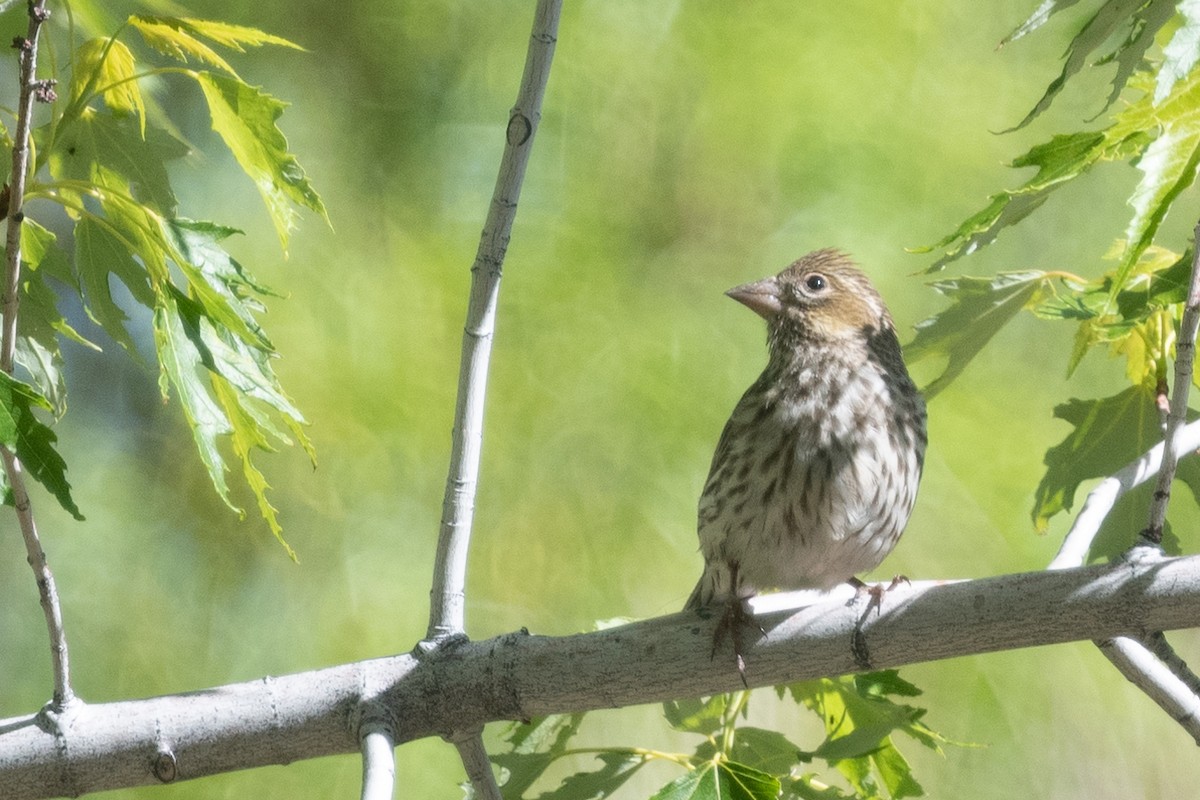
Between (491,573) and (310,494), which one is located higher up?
(310,494)

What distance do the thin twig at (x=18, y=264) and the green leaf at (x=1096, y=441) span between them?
7.10 feet

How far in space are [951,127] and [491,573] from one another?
105 inches

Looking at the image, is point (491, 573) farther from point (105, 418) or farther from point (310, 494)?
point (105, 418)

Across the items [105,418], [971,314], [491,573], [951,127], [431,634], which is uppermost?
[951,127]

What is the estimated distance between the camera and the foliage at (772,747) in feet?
8.56

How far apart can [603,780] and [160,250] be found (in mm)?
1370

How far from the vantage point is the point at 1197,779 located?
5.27 m

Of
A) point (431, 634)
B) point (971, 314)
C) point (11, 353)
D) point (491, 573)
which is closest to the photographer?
point (11, 353)

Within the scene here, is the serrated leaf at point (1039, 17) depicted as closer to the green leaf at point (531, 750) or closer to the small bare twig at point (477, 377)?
the small bare twig at point (477, 377)

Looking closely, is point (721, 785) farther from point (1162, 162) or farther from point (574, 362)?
point (574, 362)

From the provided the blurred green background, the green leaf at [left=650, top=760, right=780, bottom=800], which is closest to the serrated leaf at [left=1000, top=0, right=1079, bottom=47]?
the green leaf at [left=650, top=760, right=780, bottom=800]

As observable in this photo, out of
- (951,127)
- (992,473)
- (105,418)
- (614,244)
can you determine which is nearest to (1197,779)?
(992,473)

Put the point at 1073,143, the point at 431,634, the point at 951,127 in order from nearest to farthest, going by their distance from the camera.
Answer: the point at 1073,143 → the point at 431,634 → the point at 951,127

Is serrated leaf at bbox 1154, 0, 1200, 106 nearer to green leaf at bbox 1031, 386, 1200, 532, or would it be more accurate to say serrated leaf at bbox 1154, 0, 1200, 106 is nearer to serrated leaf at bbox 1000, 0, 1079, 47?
serrated leaf at bbox 1000, 0, 1079, 47
